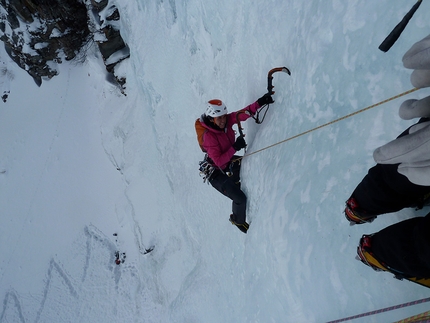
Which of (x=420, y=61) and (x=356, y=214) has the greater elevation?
(x=420, y=61)

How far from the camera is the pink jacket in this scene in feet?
11.7

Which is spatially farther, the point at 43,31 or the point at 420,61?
the point at 43,31

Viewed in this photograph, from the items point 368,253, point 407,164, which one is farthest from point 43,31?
point 407,164

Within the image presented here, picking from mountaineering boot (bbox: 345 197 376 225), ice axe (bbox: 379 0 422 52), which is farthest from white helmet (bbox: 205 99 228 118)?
ice axe (bbox: 379 0 422 52)

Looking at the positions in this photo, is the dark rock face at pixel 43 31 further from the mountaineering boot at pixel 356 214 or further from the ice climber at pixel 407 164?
the ice climber at pixel 407 164

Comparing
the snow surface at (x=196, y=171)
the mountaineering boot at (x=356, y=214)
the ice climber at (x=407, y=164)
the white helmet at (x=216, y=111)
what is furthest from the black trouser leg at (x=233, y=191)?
the ice climber at (x=407, y=164)

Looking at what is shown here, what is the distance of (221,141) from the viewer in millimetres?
3682

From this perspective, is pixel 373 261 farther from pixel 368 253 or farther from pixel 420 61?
pixel 420 61

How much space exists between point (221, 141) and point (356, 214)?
1.98 meters

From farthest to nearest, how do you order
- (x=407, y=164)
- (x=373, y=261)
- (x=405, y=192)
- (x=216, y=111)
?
(x=216, y=111) → (x=373, y=261) → (x=405, y=192) → (x=407, y=164)

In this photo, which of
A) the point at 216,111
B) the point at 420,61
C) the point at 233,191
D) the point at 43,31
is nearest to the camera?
the point at 420,61

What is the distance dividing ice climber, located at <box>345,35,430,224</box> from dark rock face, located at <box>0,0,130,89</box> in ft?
34.2

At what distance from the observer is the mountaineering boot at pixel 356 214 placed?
190 cm

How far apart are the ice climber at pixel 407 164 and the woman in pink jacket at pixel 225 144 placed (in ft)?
6.18
